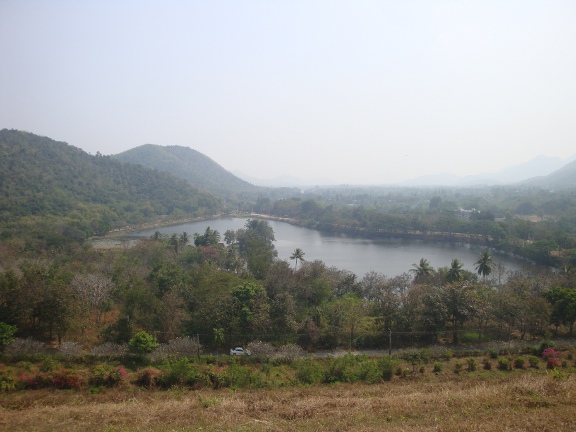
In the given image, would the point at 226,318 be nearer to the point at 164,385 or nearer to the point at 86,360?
the point at 164,385

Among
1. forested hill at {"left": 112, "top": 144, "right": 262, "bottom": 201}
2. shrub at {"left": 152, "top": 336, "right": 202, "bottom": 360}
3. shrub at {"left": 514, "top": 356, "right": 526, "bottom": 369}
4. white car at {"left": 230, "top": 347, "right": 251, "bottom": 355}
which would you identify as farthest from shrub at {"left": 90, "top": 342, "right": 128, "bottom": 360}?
forested hill at {"left": 112, "top": 144, "right": 262, "bottom": 201}

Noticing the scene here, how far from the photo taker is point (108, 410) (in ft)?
27.6

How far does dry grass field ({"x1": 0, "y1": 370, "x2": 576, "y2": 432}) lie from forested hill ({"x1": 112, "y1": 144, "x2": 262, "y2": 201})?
4925 inches

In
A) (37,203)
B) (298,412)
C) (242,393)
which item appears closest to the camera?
(298,412)

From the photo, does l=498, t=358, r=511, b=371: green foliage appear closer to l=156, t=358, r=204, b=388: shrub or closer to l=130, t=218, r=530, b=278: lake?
l=156, t=358, r=204, b=388: shrub

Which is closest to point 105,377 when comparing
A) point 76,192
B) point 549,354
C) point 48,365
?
point 48,365

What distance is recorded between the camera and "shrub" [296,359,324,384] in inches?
445

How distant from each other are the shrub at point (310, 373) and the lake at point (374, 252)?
20.8 m

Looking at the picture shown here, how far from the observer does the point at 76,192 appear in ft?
213

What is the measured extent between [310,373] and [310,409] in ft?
10.7

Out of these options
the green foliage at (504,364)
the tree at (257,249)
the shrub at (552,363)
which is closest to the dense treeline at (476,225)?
the tree at (257,249)

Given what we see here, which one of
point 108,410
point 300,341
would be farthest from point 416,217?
point 108,410

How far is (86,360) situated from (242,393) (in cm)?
617

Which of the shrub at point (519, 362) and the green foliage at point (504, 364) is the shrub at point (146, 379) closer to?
the green foliage at point (504, 364)
